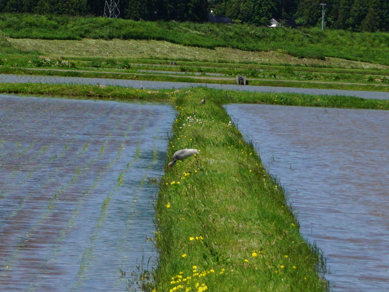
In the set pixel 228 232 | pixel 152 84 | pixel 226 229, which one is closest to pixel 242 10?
pixel 152 84

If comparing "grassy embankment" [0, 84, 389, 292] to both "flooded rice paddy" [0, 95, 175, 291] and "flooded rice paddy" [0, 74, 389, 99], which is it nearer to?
"flooded rice paddy" [0, 95, 175, 291]

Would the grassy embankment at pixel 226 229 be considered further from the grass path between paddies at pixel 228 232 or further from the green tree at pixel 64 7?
the green tree at pixel 64 7

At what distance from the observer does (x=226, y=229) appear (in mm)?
9398

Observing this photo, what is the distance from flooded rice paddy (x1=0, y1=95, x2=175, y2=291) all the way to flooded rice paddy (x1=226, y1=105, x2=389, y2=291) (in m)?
2.64

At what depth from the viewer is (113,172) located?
1487cm

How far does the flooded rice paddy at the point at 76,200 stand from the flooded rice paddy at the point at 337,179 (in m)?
2.64

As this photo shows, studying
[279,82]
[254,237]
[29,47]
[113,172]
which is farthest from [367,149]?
[29,47]

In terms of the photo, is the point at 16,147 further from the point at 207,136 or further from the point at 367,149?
the point at 367,149

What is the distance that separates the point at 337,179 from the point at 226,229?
245 inches

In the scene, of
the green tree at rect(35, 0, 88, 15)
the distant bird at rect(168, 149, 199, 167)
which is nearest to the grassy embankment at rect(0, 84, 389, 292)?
the distant bird at rect(168, 149, 199, 167)

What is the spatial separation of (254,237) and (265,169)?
6.42m

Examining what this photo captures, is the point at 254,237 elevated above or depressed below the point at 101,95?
above

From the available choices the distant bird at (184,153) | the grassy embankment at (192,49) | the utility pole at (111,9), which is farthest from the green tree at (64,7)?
the distant bird at (184,153)

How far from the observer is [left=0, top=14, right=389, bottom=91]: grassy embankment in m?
54.8
